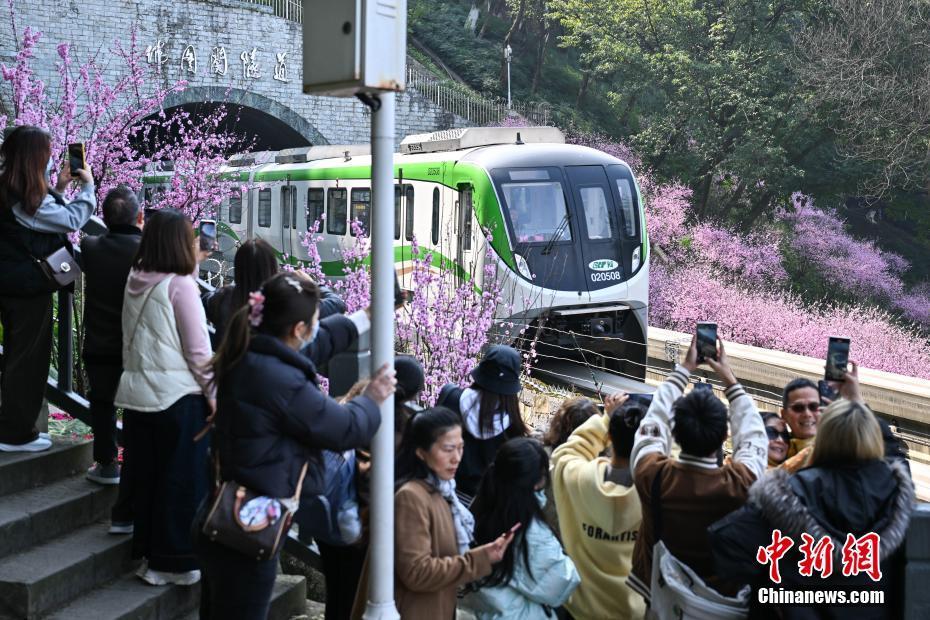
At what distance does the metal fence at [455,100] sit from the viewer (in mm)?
30375

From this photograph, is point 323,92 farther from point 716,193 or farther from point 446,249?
point 716,193

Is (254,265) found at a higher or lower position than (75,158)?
lower

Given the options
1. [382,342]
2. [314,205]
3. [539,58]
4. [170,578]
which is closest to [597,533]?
[382,342]

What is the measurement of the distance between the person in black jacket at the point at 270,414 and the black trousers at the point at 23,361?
2.02m

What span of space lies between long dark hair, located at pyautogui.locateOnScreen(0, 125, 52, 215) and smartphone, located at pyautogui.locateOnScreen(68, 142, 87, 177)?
0.18 m

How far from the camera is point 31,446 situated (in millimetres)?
5109

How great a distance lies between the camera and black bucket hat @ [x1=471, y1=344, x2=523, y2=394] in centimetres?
452

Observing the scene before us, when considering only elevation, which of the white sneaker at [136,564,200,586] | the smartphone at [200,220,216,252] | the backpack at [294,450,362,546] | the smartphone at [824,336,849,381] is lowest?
the white sneaker at [136,564,200,586]

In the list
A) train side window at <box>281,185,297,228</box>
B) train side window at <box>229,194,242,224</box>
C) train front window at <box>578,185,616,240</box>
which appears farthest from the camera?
train side window at <box>229,194,242,224</box>

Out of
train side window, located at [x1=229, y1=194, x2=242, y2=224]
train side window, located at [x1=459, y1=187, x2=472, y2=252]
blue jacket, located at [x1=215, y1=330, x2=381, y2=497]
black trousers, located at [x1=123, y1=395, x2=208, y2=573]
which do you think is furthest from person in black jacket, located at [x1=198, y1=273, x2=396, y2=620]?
train side window, located at [x1=229, y1=194, x2=242, y2=224]

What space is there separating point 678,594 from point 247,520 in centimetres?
148

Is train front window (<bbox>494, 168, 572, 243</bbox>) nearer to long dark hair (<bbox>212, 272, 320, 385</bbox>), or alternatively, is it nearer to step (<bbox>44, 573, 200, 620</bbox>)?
step (<bbox>44, 573, 200, 620</bbox>)

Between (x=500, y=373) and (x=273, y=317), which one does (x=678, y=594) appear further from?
(x=273, y=317)

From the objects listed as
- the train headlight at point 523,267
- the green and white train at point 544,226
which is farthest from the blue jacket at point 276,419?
the train headlight at point 523,267
